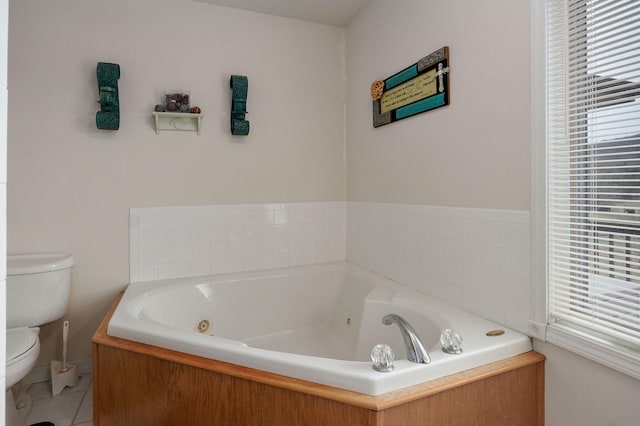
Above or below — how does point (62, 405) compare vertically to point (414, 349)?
below

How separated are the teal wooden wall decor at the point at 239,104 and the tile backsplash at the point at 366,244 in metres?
0.52

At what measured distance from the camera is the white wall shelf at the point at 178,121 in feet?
7.15

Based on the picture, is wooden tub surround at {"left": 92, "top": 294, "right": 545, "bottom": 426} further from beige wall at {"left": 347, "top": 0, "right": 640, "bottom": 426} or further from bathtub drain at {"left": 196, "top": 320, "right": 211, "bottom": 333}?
bathtub drain at {"left": 196, "top": 320, "right": 211, "bottom": 333}

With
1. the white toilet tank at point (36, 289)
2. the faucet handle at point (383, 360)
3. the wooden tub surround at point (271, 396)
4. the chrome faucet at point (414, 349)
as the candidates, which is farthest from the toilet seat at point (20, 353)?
the chrome faucet at point (414, 349)

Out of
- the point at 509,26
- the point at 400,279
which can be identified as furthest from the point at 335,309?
the point at 509,26

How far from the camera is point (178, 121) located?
7.42 ft

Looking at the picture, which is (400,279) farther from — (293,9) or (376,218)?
(293,9)

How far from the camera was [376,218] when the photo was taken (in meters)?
2.35

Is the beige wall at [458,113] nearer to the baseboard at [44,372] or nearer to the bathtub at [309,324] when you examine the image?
the bathtub at [309,324]

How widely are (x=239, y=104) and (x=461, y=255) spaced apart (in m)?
1.60

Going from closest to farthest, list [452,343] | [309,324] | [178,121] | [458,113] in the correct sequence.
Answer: [452,343], [458,113], [178,121], [309,324]

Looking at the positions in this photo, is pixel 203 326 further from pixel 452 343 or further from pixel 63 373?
pixel 452 343

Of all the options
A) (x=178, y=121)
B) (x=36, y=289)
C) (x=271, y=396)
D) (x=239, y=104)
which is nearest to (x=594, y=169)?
(x=271, y=396)

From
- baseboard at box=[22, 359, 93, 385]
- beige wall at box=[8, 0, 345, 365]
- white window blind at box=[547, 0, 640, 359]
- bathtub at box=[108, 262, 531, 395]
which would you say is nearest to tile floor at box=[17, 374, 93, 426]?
baseboard at box=[22, 359, 93, 385]
